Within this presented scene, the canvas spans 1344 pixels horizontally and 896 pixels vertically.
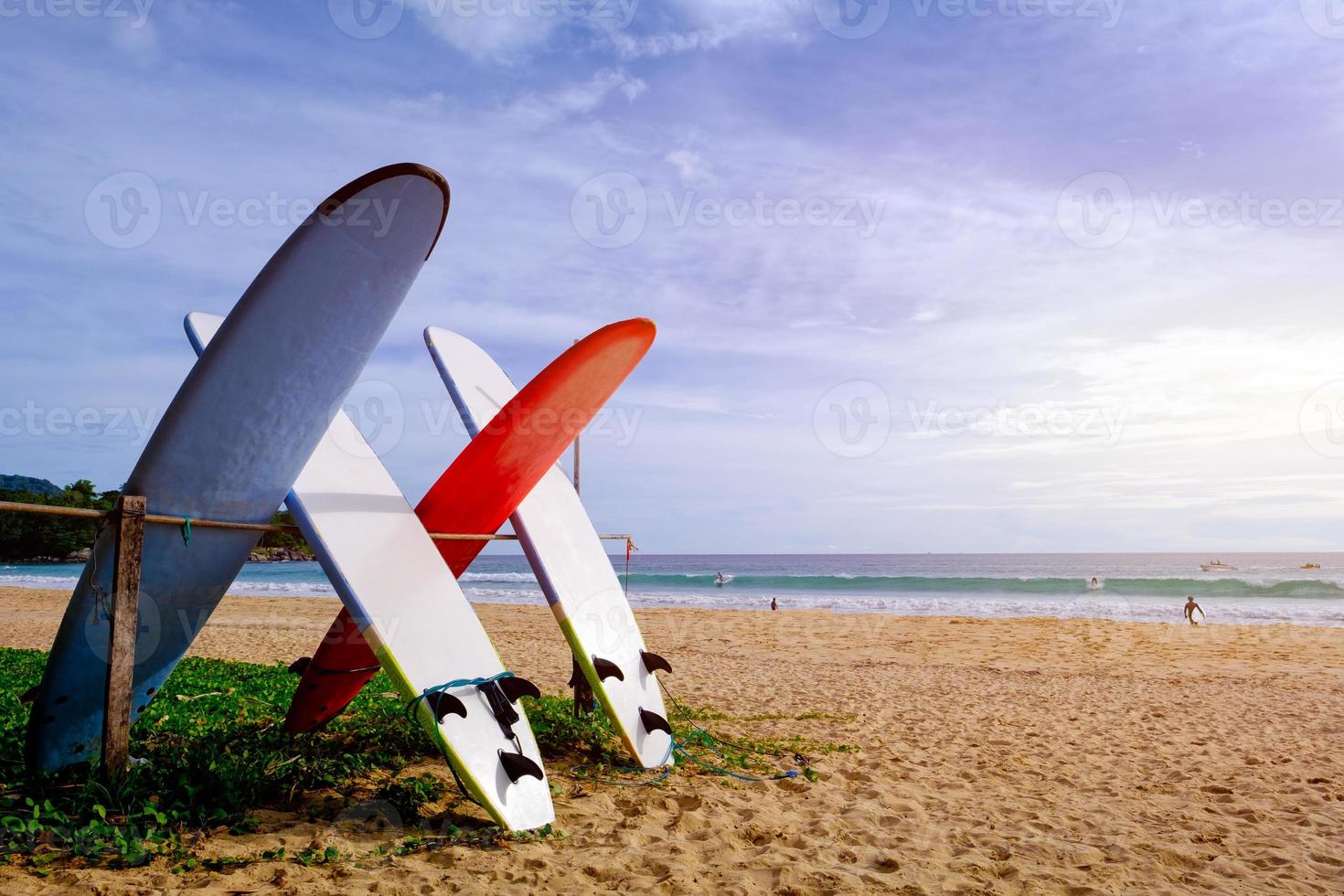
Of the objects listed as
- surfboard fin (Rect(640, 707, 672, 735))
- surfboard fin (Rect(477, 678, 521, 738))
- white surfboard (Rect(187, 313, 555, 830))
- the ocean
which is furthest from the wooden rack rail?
the ocean

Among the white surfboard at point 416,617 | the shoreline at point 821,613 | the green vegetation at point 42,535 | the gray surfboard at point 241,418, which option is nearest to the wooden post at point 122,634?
the gray surfboard at point 241,418

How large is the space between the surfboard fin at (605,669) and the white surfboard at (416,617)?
755mm

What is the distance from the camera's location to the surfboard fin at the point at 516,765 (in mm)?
3895

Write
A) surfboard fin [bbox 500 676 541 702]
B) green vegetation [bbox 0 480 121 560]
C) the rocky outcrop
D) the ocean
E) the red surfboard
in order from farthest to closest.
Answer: the rocky outcrop → green vegetation [bbox 0 480 121 560] → the ocean → the red surfboard → surfboard fin [bbox 500 676 541 702]

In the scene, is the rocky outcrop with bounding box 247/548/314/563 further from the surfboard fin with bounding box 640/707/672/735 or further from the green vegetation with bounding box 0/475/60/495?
the surfboard fin with bounding box 640/707/672/735

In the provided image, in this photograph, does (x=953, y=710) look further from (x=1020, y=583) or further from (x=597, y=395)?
(x=1020, y=583)

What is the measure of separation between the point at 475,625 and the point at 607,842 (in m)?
1.30

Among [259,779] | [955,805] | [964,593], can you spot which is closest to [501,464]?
[259,779]

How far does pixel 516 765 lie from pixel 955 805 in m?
2.46

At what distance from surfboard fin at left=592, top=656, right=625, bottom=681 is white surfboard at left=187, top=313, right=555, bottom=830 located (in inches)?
29.7

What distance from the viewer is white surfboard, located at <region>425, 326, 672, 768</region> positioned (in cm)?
500

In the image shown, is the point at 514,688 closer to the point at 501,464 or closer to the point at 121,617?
the point at 501,464

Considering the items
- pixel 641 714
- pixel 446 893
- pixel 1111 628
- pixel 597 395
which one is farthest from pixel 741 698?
pixel 1111 628

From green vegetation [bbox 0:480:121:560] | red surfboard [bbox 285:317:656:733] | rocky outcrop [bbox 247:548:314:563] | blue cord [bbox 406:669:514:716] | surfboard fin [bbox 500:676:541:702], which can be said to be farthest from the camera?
rocky outcrop [bbox 247:548:314:563]
